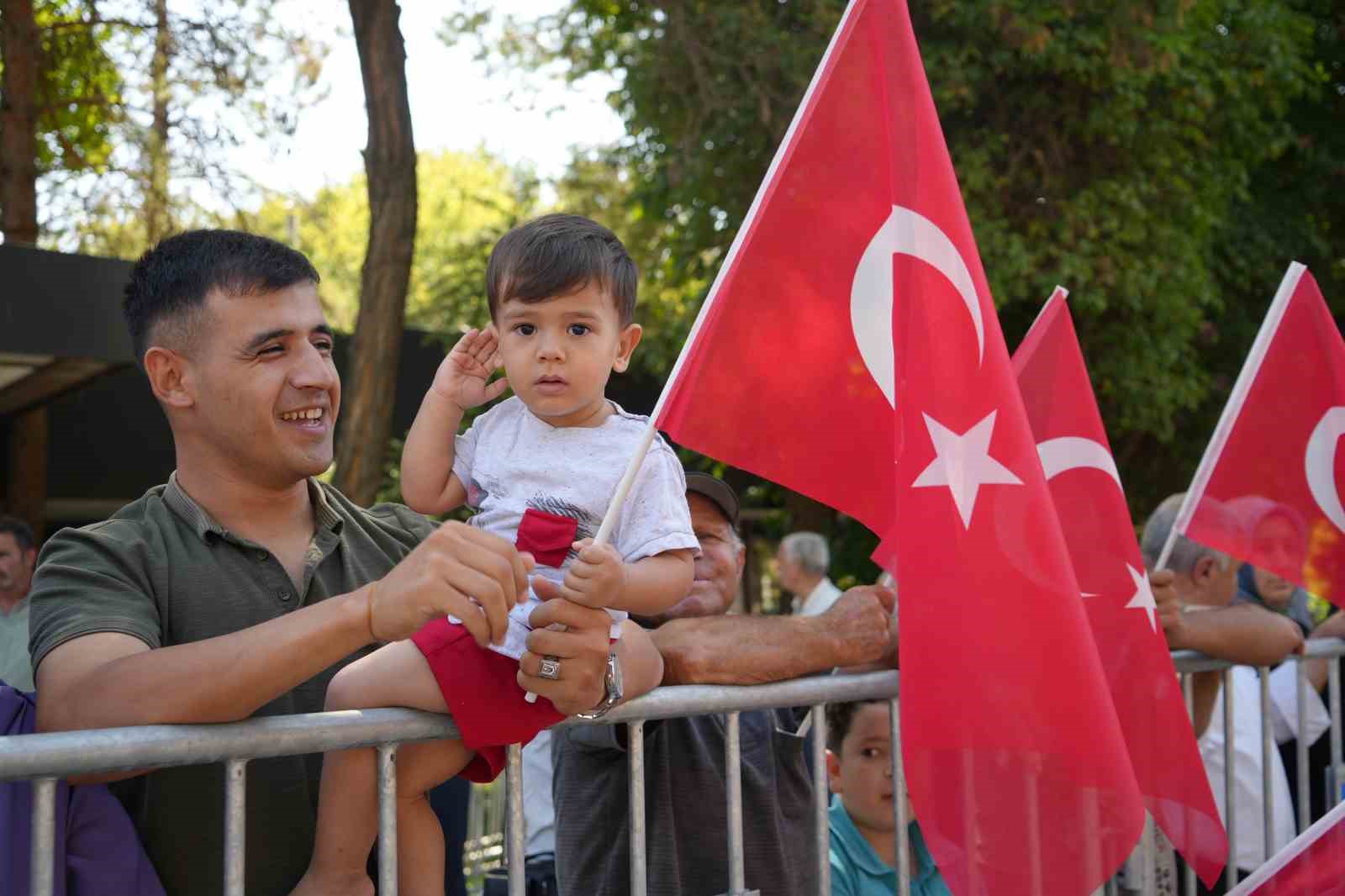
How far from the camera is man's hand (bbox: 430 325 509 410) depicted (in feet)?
9.46

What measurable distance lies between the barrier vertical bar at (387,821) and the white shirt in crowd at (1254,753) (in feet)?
9.20

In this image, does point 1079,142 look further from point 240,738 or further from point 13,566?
point 240,738

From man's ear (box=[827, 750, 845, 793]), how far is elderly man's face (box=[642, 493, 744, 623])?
502 millimetres

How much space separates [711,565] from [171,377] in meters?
1.62

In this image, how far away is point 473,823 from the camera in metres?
8.41

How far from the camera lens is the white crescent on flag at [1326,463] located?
4445 millimetres

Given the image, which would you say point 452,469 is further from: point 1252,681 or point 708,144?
point 708,144

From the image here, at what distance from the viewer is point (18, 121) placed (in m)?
11.2

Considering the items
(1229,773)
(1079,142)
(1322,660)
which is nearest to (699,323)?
(1229,773)

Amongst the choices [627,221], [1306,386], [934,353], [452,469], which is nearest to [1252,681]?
[1306,386]

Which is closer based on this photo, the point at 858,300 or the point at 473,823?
the point at 858,300

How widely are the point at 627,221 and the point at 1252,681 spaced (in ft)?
39.9

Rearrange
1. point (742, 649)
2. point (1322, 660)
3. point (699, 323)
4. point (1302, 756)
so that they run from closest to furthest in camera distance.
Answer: point (699, 323)
point (742, 649)
point (1302, 756)
point (1322, 660)

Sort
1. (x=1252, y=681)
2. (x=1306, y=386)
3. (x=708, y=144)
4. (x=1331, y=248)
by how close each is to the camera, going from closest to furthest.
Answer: (x=1306, y=386), (x=1252, y=681), (x=708, y=144), (x=1331, y=248)
